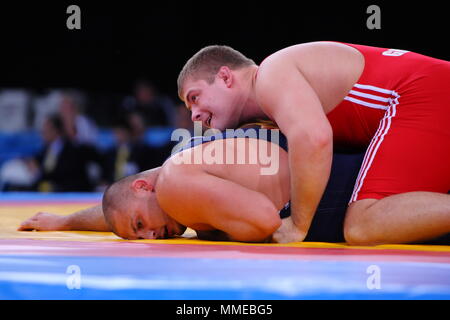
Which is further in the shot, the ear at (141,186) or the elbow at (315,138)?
the ear at (141,186)

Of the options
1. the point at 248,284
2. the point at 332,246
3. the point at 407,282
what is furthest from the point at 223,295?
the point at 332,246

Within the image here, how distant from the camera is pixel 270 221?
5.99 feet

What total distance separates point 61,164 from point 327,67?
4056 mm

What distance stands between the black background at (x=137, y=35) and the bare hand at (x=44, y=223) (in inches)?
139

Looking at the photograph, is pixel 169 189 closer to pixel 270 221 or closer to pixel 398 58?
pixel 270 221

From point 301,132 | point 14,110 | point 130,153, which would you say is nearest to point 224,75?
point 301,132

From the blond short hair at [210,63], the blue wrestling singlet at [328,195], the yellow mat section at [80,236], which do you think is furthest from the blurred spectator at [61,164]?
the blue wrestling singlet at [328,195]

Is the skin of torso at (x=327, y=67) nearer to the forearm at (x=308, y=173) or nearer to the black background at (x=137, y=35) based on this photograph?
the forearm at (x=308, y=173)

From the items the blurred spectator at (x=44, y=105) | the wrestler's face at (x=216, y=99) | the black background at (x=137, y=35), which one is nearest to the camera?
the wrestler's face at (x=216, y=99)

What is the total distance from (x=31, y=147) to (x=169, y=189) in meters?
4.98

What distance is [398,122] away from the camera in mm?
1953

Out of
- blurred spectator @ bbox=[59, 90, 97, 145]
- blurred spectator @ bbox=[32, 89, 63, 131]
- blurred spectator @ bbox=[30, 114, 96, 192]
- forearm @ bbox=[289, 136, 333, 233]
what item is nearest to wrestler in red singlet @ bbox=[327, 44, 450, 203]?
forearm @ bbox=[289, 136, 333, 233]

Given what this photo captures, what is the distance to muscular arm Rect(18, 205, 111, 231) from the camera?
7.86ft

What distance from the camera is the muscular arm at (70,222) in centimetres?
240
